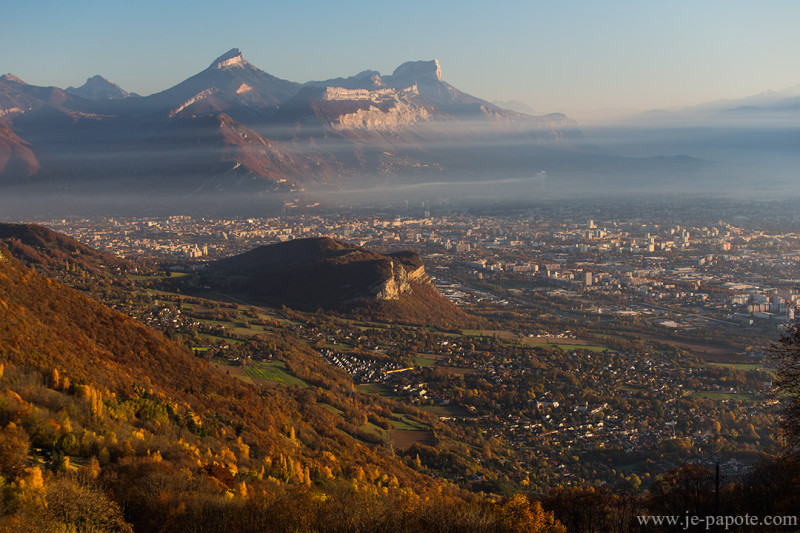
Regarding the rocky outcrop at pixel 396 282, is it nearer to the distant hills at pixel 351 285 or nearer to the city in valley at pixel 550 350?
the distant hills at pixel 351 285

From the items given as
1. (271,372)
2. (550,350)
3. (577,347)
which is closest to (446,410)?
(271,372)

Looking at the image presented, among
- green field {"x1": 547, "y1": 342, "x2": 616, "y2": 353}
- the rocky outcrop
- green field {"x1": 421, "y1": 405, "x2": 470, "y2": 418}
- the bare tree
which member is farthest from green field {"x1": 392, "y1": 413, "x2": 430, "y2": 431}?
the rocky outcrop

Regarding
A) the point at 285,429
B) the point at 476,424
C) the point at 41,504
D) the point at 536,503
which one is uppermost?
the point at 41,504

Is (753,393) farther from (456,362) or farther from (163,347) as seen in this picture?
(163,347)

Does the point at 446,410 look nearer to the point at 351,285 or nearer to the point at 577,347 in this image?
the point at 577,347

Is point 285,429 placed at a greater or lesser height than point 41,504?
lesser

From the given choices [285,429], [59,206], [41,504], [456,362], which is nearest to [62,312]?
[285,429]

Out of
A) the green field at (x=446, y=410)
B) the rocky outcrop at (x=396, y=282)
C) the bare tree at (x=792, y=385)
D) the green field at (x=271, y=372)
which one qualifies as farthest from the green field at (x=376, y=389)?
the bare tree at (x=792, y=385)
